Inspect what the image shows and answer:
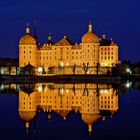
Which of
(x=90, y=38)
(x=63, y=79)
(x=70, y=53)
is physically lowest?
(x=63, y=79)

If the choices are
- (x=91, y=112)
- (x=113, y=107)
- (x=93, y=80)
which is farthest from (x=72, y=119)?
(x=93, y=80)

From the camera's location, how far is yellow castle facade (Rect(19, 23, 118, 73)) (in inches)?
2640

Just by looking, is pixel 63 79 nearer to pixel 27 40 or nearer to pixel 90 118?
pixel 27 40

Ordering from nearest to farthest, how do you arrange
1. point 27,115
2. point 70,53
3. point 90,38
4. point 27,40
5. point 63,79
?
point 27,115
point 63,79
point 90,38
point 70,53
point 27,40

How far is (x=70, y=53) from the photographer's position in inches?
2670

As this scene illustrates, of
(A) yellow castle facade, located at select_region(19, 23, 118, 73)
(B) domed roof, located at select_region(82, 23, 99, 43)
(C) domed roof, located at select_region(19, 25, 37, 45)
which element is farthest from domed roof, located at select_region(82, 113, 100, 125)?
(C) domed roof, located at select_region(19, 25, 37, 45)

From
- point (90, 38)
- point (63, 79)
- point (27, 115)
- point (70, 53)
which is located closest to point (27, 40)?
point (70, 53)

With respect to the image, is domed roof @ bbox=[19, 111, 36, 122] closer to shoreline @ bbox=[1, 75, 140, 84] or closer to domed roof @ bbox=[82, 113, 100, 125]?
domed roof @ bbox=[82, 113, 100, 125]

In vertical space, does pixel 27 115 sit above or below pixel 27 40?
below

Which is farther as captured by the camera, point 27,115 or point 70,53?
point 70,53

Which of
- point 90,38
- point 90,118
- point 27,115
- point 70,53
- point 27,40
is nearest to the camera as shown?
point 90,118

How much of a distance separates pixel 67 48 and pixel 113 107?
43.3 meters

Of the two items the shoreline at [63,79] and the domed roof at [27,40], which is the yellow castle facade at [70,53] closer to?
the domed roof at [27,40]

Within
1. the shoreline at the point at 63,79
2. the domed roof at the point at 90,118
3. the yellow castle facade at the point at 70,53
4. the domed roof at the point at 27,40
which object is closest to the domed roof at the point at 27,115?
the domed roof at the point at 90,118
